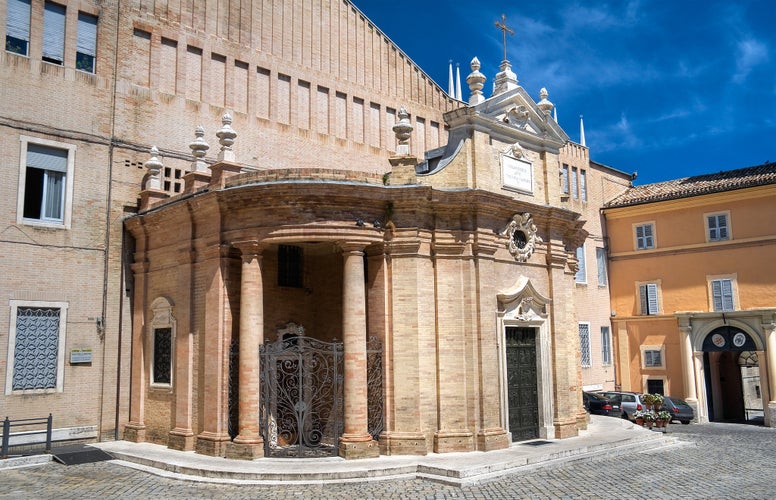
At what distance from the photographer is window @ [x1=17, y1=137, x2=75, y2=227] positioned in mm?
18516

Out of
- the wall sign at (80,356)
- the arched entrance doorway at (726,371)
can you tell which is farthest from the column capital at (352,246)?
the arched entrance doorway at (726,371)

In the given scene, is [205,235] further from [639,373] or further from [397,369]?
[639,373]

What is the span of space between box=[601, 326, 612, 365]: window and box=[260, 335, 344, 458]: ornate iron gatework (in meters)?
20.7

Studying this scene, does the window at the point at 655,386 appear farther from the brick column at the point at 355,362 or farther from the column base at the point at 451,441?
the brick column at the point at 355,362

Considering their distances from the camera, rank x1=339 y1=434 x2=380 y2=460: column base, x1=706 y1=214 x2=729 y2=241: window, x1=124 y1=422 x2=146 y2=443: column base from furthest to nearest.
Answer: x1=706 y1=214 x2=729 y2=241: window → x1=124 y1=422 x2=146 y2=443: column base → x1=339 y1=434 x2=380 y2=460: column base

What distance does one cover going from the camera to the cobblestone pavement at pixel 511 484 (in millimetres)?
13102

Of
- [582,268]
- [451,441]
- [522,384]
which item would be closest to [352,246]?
[451,441]

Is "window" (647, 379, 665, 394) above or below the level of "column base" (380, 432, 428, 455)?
above

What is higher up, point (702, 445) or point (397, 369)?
point (397, 369)

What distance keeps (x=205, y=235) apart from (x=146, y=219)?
271 centimetres

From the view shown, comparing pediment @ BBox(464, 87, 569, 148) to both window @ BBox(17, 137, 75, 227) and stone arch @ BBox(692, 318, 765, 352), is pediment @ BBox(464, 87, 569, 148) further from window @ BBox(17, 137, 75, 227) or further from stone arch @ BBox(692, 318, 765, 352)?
stone arch @ BBox(692, 318, 765, 352)

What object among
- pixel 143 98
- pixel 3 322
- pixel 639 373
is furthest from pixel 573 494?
pixel 639 373

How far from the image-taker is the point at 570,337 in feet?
68.7

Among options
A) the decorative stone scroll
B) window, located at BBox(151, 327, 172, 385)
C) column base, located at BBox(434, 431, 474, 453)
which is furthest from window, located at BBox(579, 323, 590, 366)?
window, located at BBox(151, 327, 172, 385)
